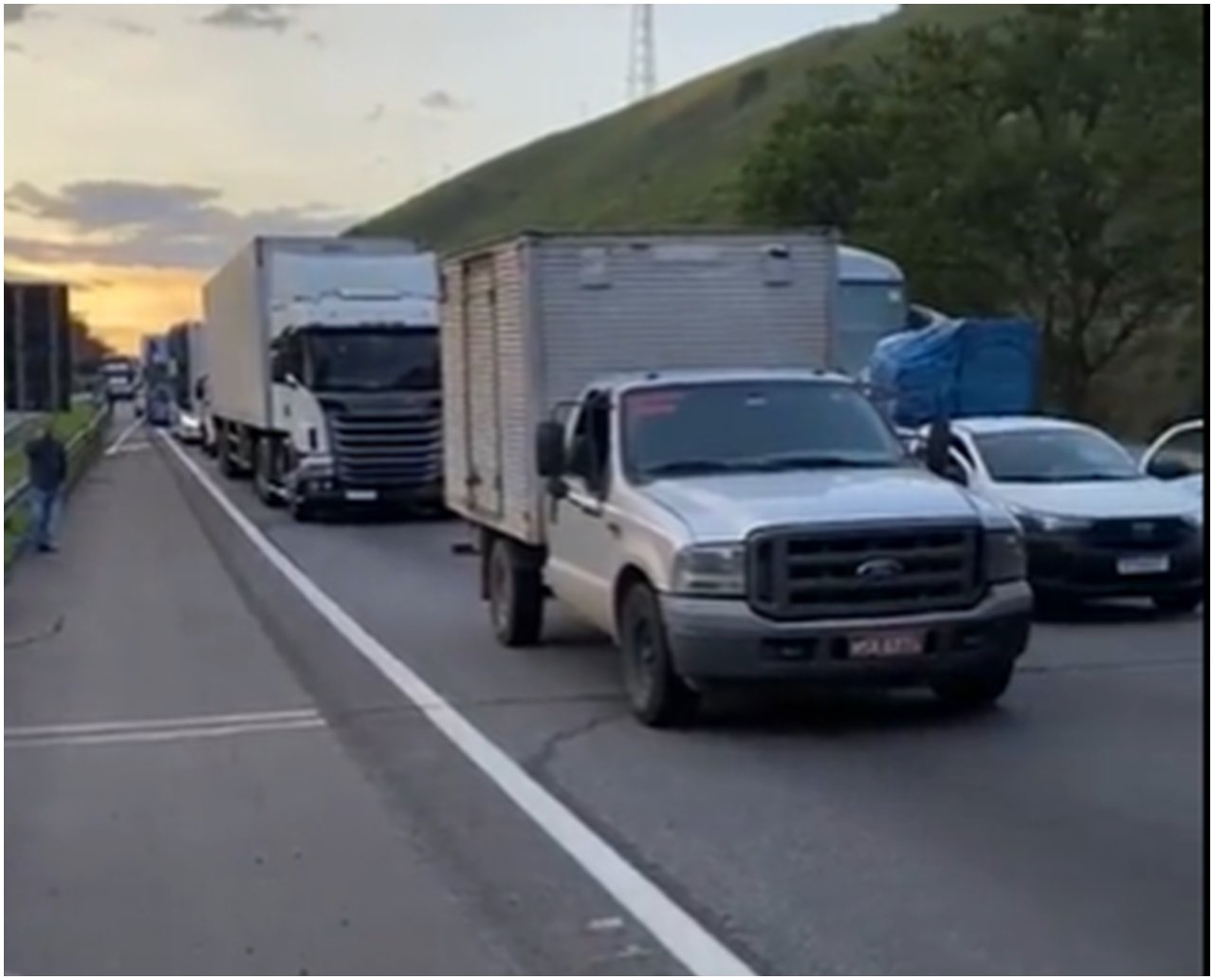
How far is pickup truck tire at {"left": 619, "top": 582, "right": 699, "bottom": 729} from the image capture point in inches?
473

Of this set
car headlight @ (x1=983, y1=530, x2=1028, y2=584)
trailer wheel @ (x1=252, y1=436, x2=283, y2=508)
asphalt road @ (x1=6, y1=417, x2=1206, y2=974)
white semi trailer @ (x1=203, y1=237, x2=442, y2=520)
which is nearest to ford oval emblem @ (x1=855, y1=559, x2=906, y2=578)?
car headlight @ (x1=983, y1=530, x2=1028, y2=584)

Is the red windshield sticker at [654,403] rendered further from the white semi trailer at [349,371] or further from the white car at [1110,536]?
the white semi trailer at [349,371]

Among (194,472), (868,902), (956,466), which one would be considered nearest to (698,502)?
(868,902)

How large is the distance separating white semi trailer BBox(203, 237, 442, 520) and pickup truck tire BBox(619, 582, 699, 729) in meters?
17.8

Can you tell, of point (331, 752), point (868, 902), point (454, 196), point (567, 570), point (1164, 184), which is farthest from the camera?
point (454, 196)

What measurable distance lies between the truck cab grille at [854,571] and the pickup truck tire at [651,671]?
0.64 meters

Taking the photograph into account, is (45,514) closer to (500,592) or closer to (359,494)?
(359,494)

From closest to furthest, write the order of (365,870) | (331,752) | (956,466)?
1. (365,870)
2. (331,752)
3. (956,466)

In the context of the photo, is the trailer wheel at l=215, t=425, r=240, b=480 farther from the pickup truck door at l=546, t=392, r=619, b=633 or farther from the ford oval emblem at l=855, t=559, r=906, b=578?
the ford oval emblem at l=855, t=559, r=906, b=578

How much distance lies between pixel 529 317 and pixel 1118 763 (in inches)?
226

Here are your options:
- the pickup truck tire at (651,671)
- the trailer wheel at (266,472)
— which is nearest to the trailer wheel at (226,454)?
the trailer wheel at (266,472)

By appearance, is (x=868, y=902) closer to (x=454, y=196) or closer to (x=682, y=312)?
(x=682, y=312)

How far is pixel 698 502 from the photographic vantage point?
1223 cm

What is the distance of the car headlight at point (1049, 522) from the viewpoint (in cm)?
1730
